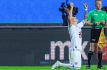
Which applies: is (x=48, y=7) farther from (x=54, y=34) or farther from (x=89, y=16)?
(x=89, y=16)

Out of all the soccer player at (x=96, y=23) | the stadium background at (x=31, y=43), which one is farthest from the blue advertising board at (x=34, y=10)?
the soccer player at (x=96, y=23)

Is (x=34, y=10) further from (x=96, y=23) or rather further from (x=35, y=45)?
(x=96, y=23)

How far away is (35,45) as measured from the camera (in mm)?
16922

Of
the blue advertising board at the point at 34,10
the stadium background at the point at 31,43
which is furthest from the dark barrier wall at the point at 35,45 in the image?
the blue advertising board at the point at 34,10

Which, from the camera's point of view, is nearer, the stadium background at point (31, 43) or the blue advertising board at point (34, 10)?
the stadium background at point (31, 43)

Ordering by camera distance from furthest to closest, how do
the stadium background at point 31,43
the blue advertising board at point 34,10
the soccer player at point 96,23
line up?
the blue advertising board at point 34,10, the stadium background at point 31,43, the soccer player at point 96,23

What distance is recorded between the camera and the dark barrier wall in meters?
16.9

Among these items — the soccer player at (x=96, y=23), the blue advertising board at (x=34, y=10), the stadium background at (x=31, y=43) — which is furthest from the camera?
the blue advertising board at (x=34, y=10)

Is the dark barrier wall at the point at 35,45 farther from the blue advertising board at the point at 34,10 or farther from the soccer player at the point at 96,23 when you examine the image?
the blue advertising board at the point at 34,10

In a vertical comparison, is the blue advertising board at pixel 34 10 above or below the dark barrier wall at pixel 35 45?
above

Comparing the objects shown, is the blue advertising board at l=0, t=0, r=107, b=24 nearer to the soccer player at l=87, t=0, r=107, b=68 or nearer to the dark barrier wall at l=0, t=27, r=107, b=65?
the dark barrier wall at l=0, t=27, r=107, b=65

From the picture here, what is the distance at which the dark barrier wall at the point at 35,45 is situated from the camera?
1686 centimetres

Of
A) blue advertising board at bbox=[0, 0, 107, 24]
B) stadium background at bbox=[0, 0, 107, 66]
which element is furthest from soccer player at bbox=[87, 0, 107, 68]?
blue advertising board at bbox=[0, 0, 107, 24]

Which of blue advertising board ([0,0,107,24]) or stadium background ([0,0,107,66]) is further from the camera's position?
blue advertising board ([0,0,107,24])
